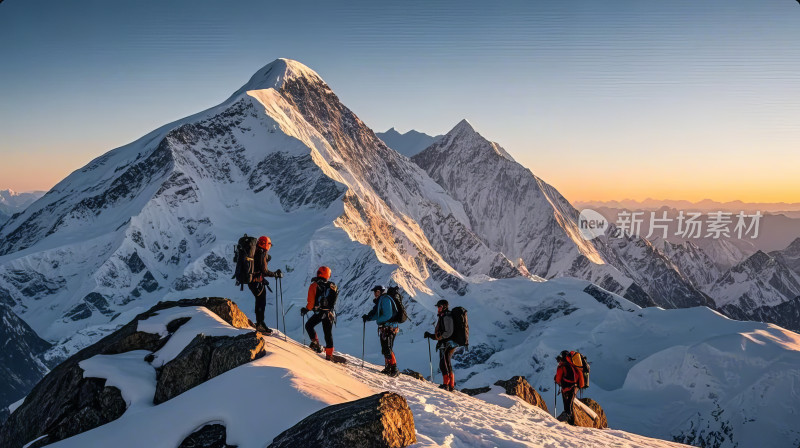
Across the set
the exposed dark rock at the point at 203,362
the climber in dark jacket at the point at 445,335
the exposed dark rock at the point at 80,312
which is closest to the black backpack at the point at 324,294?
the climber in dark jacket at the point at 445,335

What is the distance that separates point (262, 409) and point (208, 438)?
0.98 meters

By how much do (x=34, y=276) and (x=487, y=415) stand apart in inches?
8512

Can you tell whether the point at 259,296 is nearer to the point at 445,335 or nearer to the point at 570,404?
the point at 445,335

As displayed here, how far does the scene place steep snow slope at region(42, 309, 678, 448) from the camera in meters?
10.9

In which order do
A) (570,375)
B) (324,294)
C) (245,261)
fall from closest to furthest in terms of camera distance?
(324,294) → (245,261) → (570,375)

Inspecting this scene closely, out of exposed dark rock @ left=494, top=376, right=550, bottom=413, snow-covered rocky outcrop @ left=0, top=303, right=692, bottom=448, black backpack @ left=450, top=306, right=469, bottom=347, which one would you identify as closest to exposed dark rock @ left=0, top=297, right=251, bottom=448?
snow-covered rocky outcrop @ left=0, top=303, right=692, bottom=448

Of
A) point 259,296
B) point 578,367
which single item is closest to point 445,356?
point 578,367

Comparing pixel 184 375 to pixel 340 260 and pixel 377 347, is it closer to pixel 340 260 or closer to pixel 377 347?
pixel 377 347

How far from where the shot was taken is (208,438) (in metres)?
10.8

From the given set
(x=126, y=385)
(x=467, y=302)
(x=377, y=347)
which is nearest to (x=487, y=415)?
(x=126, y=385)

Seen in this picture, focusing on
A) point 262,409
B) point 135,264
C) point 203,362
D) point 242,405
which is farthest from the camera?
point 135,264

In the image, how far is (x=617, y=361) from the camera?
134 meters

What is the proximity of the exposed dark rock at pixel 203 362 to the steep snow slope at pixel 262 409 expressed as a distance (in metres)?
0.35

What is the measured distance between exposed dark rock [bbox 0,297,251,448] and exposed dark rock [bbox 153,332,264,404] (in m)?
0.17
